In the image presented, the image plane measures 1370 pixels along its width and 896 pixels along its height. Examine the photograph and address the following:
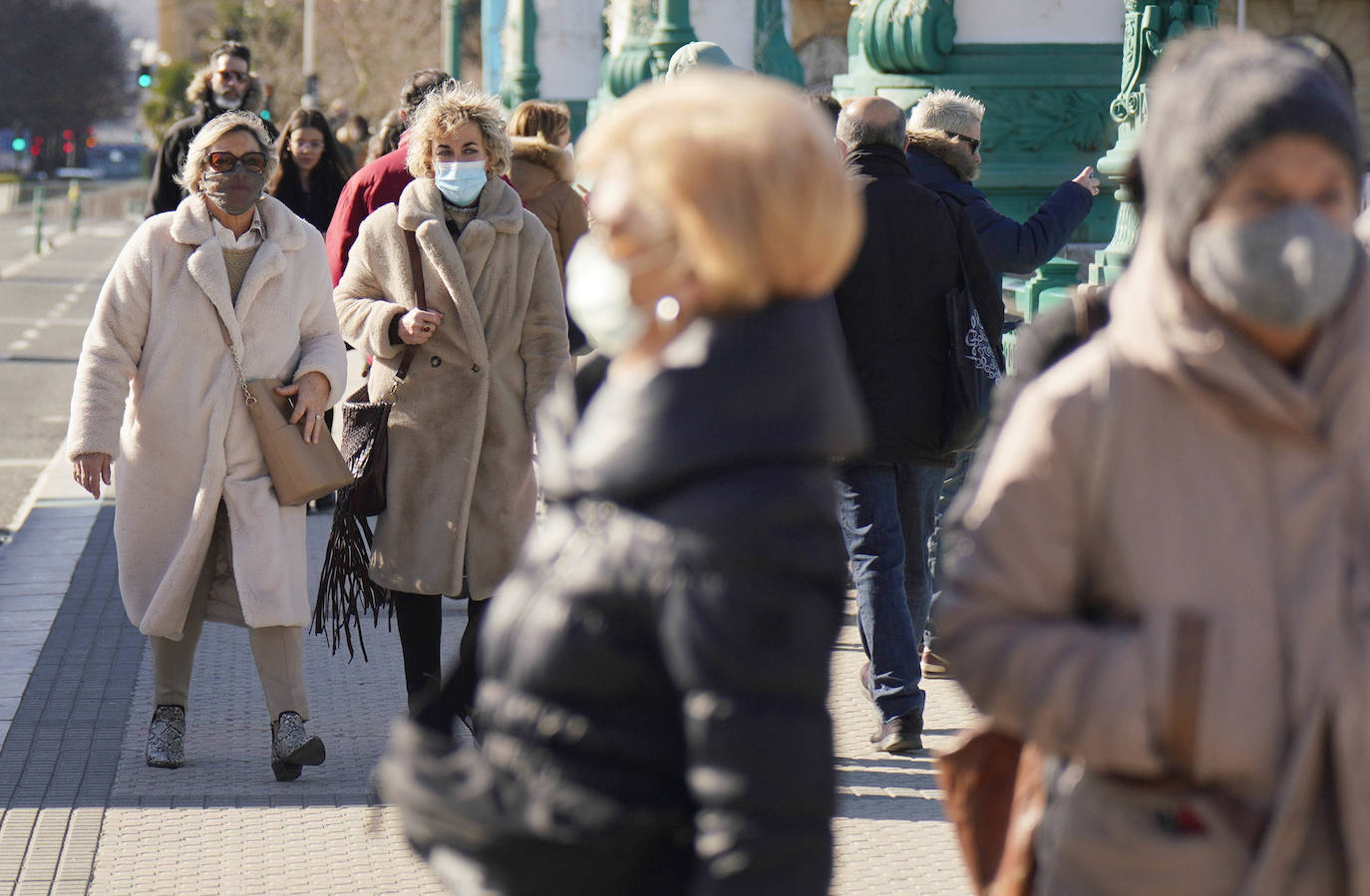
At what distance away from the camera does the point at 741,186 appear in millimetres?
2193

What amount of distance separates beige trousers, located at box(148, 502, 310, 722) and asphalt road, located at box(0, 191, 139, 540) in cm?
446

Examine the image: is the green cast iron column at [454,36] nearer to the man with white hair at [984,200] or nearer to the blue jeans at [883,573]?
the man with white hair at [984,200]

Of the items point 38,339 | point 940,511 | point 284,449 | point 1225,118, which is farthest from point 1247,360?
point 38,339

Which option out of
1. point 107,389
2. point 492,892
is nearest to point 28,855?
point 107,389

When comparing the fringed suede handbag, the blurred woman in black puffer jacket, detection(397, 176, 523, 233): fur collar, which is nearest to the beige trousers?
the fringed suede handbag

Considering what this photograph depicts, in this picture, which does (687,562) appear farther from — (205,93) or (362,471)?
(205,93)

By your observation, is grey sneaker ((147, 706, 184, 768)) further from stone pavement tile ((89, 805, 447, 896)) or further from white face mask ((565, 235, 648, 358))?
white face mask ((565, 235, 648, 358))

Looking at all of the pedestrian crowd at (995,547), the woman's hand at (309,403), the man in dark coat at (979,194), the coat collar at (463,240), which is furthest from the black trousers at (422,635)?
the pedestrian crowd at (995,547)

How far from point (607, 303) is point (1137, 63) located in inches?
181

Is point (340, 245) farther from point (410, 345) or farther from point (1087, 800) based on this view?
point (1087, 800)

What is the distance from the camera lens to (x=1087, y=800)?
2303 mm

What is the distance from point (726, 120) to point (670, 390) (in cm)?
30

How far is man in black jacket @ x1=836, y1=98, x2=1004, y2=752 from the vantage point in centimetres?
561

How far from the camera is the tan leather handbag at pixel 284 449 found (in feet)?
18.1
